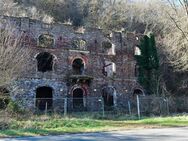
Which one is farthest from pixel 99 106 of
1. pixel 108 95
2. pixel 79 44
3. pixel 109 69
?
pixel 79 44

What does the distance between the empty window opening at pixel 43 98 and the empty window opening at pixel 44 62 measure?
1.89 meters

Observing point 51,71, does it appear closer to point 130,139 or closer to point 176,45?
point 176,45

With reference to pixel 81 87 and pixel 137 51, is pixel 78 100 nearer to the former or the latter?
pixel 81 87

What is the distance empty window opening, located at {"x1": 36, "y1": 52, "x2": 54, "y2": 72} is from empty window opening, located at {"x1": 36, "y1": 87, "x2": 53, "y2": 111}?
74.4 inches

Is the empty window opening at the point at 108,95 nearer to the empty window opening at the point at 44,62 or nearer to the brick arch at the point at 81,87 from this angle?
the brick arch at the point at 81,87

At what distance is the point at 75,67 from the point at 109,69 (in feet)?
13.0

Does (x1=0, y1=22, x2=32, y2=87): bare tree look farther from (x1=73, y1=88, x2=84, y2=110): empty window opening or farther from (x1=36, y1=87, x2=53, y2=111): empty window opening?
(x1=73, y1=88, x2=84, y2=110): empty window opening

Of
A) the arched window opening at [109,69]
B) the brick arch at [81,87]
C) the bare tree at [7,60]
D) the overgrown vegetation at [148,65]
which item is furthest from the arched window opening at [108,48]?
the bare tree at [7,60]

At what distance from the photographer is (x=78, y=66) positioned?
3459cm

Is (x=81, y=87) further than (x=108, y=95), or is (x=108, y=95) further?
(x=108, y=95)

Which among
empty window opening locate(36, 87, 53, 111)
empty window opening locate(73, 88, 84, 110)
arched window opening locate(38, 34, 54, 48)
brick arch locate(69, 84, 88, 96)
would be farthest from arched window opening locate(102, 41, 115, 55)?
empty window opening locate(36, 87, 53, 111)

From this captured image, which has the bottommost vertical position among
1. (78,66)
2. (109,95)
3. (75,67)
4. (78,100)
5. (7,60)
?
(78,100)

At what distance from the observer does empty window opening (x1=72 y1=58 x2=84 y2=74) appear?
33950 millimetres

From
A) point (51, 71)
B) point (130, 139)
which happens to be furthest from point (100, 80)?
point (130, 139)
